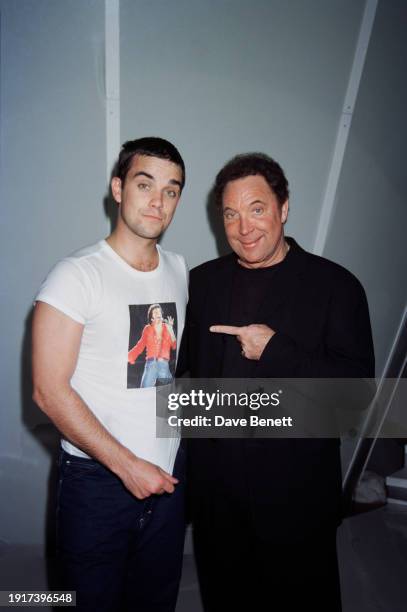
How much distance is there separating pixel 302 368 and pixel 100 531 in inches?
35.8

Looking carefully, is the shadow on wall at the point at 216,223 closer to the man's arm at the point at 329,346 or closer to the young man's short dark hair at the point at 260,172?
the young man's short dark hair at the point at 260,172

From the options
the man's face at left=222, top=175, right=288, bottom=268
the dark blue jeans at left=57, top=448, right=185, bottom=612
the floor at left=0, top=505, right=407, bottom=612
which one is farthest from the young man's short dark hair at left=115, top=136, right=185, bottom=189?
the floor at left=0, top=505, right=407, bottom=612

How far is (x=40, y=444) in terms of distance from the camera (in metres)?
2.29

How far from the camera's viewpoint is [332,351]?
142 centimetres

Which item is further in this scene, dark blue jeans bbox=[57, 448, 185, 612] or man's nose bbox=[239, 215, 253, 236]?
man's nose bbox=[239, 215, 253, 236]

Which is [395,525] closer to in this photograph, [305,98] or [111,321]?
[111,321]

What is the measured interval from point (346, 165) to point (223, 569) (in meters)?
2.13

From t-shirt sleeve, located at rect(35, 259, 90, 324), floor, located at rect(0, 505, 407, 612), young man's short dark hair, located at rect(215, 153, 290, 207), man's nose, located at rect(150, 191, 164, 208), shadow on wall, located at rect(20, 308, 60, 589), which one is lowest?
floor, located at rect(0, 505, 407, 612)

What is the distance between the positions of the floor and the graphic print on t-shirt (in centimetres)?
151

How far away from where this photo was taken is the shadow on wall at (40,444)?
2.19 metres

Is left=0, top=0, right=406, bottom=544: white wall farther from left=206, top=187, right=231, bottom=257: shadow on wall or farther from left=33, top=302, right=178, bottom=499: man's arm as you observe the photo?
left=33, top=302, right=178, bottom=499: man's arm

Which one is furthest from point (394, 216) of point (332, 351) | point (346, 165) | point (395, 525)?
point (395, 525)

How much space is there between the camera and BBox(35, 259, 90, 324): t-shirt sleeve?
1213 mm

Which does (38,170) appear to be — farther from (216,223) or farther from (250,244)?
(250,244)
